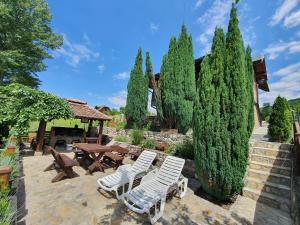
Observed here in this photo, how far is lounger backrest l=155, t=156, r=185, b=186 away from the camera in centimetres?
526

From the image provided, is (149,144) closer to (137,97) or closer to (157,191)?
(157,191)

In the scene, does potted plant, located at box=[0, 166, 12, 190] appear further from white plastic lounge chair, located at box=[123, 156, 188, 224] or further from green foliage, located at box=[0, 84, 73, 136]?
green foliage, located at box=[0, 84, 73, 136]

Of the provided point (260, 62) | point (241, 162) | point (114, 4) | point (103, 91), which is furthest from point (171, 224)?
point (103, 91)

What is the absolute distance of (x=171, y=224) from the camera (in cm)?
383

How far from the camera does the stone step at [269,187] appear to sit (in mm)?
5195

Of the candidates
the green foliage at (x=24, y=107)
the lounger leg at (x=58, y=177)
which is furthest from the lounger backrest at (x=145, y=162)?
the green foliage at (x=24, y=107)

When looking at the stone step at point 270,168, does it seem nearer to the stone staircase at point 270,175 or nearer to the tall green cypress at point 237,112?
the stone staircase at point 270,175

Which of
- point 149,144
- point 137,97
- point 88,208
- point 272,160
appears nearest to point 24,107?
point 149,144

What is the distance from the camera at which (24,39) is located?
1811 cm

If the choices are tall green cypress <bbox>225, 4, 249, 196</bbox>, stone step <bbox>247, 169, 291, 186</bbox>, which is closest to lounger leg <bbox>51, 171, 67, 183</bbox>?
tall green cypress <bbox>225, 4, 249, 196</bbox>

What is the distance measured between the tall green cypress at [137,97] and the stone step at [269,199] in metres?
9.75

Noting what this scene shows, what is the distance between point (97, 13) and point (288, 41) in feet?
48.2

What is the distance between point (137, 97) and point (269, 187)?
10.8 metres

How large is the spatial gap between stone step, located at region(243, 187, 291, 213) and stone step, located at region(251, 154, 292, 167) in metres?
1.67
